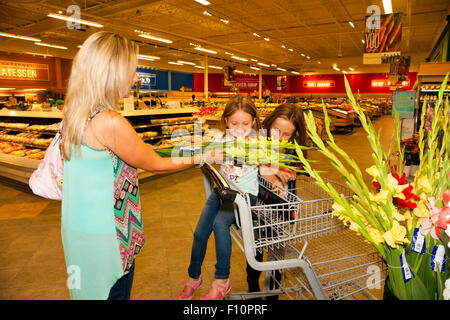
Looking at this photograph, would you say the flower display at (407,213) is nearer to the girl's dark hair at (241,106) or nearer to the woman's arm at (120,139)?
the woman's arm at (120,139)

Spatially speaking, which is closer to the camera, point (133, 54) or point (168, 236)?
point (133, 54)

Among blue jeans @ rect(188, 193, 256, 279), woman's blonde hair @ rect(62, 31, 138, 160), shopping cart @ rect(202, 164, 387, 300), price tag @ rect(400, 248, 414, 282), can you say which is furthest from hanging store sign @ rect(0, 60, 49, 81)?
price tag @ rect(400, 248, 414, 282)

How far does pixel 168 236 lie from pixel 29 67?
56.2 ft

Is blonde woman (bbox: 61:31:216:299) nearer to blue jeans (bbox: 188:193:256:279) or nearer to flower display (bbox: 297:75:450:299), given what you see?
blue jeans (bbox: 188:193:256:279)

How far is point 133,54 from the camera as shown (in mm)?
1326

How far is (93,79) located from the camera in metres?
1.23

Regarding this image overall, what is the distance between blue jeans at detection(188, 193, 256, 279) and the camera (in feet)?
6.08

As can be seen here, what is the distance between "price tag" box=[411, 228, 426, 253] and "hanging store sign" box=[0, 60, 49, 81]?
18.4 m

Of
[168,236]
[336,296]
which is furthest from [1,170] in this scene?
[336,296]

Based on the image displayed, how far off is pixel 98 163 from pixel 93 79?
0.34 meters

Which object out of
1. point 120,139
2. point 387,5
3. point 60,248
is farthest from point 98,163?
point 387,5

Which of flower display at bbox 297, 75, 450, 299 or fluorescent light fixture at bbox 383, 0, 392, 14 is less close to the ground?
fluorescent light fixture at bbox 383, 0, 392, 14

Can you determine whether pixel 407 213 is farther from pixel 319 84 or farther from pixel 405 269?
pixel 319 84

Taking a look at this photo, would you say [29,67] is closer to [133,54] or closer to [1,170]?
[1,170]
